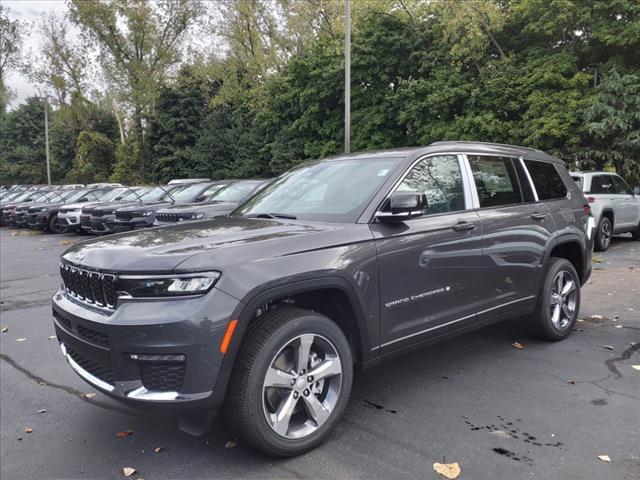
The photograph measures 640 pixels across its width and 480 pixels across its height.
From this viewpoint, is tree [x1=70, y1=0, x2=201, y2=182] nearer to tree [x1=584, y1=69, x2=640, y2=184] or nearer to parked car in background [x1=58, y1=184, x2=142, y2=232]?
parked car in background [x1=58, y1=184, x2=142, y2=232]

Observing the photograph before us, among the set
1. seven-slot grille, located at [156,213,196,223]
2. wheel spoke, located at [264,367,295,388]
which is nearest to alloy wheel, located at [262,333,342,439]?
wheel spoke, located at [264,367,295,388]

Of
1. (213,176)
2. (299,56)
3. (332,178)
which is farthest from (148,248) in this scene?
(213,176)

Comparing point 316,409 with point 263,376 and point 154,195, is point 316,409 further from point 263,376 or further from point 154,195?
point 154,195

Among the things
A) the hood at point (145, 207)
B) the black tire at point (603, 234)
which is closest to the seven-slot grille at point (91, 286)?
the hood at point (145, 207)

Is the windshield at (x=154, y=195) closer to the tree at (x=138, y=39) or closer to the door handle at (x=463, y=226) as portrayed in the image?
the door handle at (x=463, y=226)

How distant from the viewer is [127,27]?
129 ft

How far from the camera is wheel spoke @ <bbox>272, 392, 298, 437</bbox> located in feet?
9.55

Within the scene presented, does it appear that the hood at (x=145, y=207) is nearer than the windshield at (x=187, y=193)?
Yes

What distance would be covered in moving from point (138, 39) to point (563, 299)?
135 ft

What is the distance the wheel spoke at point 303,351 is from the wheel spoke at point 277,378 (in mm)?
85

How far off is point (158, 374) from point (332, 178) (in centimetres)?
207

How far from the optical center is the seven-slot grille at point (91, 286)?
2.80 metres

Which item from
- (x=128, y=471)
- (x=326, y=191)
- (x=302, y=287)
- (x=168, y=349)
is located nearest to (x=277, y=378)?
(x=302, y=287)

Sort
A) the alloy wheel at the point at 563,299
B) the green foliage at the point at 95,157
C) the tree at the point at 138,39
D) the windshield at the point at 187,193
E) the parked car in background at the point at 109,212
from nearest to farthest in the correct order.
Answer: the alloy wheel at the point at 563,299, the windshield at the point at 187,193, the parked car in background at the point at 109,212, the tree at the point at 138,39, the green foliage at the point at 95,157
